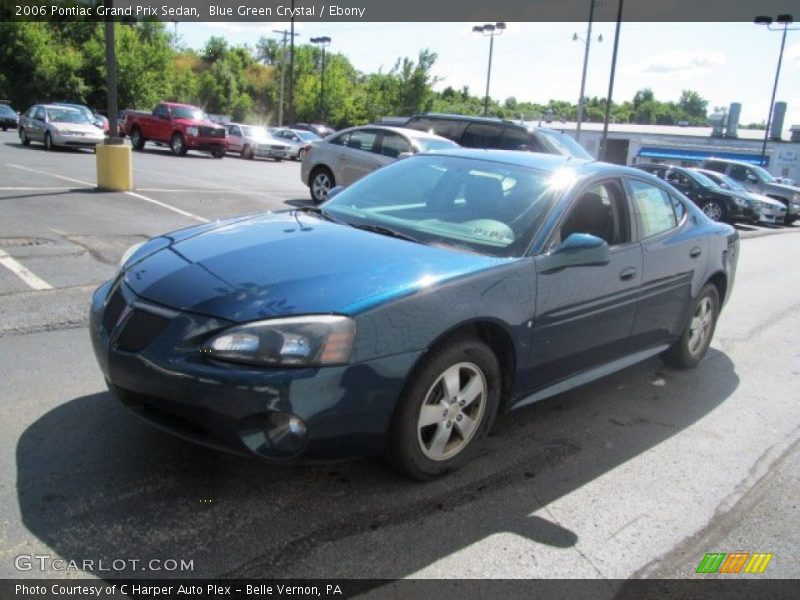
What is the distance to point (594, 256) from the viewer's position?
3723mm

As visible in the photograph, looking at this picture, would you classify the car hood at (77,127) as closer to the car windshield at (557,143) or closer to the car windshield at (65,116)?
the car windshield at (65,116)

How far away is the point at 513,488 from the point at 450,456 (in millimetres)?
344

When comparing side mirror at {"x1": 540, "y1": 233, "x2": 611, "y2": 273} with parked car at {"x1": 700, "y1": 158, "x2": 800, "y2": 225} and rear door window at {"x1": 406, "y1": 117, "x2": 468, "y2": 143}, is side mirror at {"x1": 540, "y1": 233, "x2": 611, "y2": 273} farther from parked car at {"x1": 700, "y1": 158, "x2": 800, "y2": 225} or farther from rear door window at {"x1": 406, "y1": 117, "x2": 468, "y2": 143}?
parked car at {"x1": 700, "y1": 158, "x2": 800, "y2": 225}

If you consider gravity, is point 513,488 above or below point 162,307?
below

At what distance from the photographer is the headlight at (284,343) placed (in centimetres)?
274

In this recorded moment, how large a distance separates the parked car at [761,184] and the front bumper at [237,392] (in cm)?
2052

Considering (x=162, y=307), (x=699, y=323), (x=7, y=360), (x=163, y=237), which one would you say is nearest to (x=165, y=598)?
(x=162, y=307)

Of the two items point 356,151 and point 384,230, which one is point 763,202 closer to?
point 356,151

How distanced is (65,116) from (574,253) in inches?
875

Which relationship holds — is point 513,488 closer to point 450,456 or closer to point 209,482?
point 450,456

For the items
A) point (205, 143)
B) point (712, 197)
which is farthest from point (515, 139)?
point (205, 143)

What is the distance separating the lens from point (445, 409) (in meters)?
3.23

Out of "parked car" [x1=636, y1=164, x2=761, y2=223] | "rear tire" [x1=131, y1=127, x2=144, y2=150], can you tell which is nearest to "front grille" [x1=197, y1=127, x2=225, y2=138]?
"rear tire" [x1=131, y1=127, x2=144, y2=150]

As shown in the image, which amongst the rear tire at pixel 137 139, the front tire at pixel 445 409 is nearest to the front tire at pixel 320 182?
the front tire at pixel 445 409
